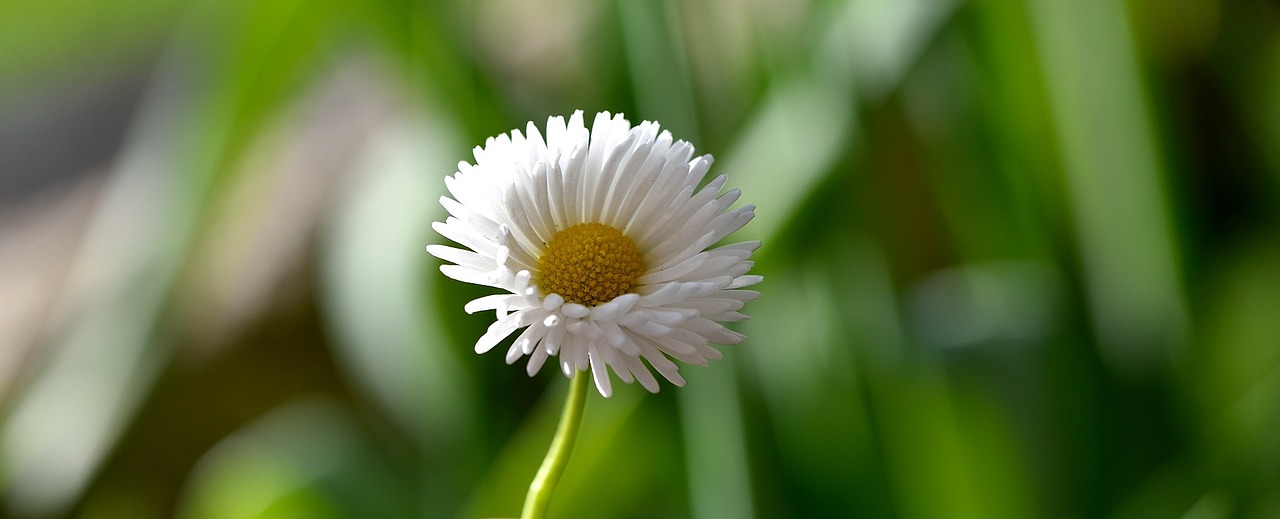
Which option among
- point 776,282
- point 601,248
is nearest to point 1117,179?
point 776,282

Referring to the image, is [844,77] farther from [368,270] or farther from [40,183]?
[40,183]

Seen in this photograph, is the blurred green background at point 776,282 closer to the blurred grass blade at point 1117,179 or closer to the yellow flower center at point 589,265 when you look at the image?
the blurred grass blade at point 1117,179

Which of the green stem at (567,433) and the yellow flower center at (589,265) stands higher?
the yellow flower center at (589,265)

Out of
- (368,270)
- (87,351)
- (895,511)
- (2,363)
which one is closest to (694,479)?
(895,511)

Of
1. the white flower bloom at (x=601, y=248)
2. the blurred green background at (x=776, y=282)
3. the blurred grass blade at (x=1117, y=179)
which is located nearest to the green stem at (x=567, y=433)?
the white flower bloom at (x=601, y=248)

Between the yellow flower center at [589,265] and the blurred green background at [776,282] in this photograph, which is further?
the blurred green background at [776,282]

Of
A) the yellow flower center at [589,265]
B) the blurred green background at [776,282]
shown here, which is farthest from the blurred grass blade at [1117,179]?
the yellow flower center at [589,265]

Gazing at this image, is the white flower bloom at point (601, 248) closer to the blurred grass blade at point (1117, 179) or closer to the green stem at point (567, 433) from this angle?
the green stem at point (567, 433)
